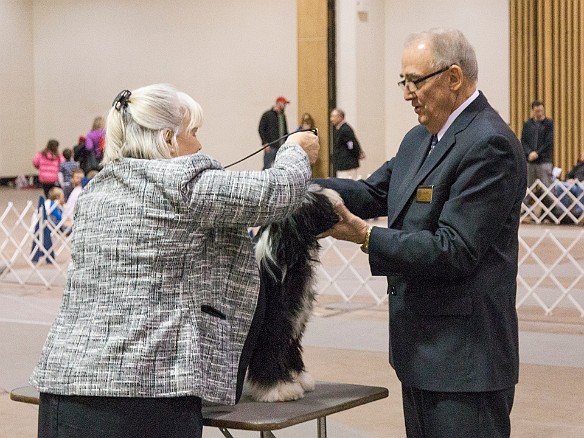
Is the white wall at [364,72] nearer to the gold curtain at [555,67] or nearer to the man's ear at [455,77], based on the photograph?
the gold curtain at [555,67]

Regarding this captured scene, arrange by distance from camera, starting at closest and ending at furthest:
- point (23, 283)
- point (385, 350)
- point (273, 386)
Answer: point (273, 386), point (385, 350), point (23, 283)

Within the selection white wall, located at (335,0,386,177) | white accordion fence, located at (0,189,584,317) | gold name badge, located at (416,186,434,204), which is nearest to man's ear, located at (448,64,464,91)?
gold name badge, located at (416,186,434,204)

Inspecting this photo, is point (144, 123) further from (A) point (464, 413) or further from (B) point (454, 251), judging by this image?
(A) point (464, 413)

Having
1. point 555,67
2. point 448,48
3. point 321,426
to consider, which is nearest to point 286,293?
point 321,426

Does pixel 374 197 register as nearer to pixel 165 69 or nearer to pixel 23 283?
pixel 23 283

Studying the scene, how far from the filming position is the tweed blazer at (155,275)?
6.72ft

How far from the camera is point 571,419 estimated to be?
4.31 metres

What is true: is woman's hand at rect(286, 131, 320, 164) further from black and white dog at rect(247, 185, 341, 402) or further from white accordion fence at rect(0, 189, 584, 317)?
white accordion fence at rect(0, 189, 584, 317)

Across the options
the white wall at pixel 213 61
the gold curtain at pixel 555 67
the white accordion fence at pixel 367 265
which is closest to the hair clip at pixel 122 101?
the white accordion fence at pixel 367 265

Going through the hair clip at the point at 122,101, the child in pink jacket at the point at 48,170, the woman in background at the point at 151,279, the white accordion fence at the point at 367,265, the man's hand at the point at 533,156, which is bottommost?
the white accordion fence at the point at 367,265

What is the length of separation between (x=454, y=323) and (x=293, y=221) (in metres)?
0.47

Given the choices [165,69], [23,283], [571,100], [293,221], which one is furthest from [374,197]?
[165,69]

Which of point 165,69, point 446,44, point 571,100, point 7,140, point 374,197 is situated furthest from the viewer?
point 7,140

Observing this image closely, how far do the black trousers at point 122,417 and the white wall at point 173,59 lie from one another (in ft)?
52.5
